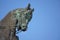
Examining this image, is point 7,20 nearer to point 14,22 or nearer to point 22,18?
point 14,22

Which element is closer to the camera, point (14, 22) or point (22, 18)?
point (14, 22)

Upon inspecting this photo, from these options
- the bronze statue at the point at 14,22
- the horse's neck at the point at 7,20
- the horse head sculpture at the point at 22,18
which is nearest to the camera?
the bronze statue at the point at 14,22

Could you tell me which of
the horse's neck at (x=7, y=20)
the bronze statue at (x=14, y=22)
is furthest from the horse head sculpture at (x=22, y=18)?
the horse's neck at (x=7, y=20)

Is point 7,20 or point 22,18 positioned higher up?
point 22,18

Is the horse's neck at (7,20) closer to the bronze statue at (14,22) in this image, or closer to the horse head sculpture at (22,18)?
the bronze statue at (14,22)

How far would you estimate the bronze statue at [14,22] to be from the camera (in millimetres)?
10664

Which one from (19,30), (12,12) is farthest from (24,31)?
(12,12)

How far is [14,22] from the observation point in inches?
431

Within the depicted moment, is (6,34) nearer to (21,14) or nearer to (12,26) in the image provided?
(12,26)

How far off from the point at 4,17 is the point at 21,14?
0.70 metres

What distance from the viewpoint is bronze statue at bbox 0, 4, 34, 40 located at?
35.0 ft

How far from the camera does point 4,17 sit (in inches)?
437

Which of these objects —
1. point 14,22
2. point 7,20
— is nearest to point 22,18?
point 14,22

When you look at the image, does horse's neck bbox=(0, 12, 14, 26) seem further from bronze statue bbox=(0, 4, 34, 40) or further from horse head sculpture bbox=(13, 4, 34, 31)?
horse head sculpture bbox=(13, 4, 34, 31)
